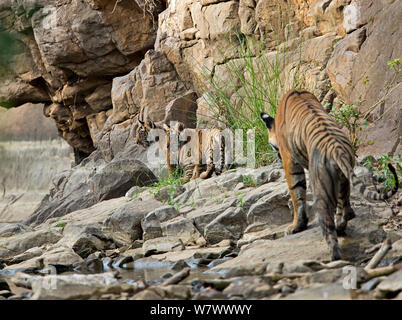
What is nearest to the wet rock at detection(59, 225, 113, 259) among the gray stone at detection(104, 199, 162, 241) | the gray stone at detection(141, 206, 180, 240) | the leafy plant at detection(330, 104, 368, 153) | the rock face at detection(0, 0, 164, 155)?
the gray stone at detection(104, 199, 162, 241)

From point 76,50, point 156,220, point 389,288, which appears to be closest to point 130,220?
point 156,220

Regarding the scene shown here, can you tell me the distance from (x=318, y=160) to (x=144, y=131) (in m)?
7.79

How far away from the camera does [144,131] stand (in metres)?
11.0

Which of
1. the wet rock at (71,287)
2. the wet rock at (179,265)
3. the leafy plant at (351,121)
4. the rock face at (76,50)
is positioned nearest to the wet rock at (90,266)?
the wet rock at (179,265)

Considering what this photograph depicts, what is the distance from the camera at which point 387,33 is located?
6500mm

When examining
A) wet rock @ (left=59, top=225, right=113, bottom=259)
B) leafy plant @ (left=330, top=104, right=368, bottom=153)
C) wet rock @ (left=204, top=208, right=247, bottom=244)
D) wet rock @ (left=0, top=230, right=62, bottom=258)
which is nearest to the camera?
wet rock @ (left=204, top=208, right=247, bottom=244)

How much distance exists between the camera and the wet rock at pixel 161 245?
5266 millimetres

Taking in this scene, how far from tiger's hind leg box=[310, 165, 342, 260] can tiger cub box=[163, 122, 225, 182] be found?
14.8 ft

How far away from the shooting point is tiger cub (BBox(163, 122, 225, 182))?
8.08 meters

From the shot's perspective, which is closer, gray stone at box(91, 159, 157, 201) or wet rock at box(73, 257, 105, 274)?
wet rock at box(73, 257, 105, 274)

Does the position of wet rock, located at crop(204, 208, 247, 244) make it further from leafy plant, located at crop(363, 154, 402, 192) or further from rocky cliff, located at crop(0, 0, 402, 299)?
leafy plant, located at crop(363, 154, 402, 192)

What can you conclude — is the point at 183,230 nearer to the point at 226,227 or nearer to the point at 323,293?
the point at 226,227

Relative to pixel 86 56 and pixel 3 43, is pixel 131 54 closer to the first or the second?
pixel 86 56

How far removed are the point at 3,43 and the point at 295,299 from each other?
188 centimetres
